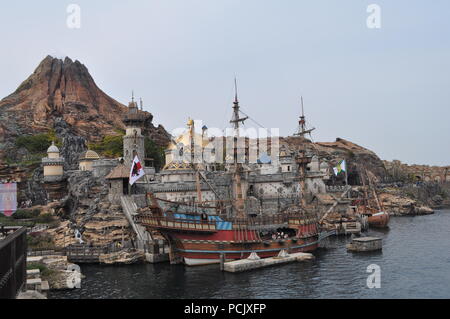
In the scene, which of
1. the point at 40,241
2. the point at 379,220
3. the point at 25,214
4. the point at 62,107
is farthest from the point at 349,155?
the point at 40,241

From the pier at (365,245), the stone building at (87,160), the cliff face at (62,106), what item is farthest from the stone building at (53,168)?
the pier at (365,245)

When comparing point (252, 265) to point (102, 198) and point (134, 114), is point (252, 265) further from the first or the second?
point (134, 114)

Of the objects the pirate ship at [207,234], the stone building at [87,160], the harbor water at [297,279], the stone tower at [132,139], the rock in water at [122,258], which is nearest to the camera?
the harbor water at [297,279]

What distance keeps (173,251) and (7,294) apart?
23194 mm

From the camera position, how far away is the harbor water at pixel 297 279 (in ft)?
94.3

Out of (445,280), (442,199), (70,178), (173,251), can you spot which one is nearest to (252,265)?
(173,251)

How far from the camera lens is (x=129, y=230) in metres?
45.9

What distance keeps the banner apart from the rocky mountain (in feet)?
182

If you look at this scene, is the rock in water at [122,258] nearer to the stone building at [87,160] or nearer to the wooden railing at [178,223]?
the wooden railing at [178,223]

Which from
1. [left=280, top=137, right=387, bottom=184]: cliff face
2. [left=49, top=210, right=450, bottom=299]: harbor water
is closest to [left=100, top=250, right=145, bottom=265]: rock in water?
[left=49, top=210, right=450, bottom=299]: harbor water

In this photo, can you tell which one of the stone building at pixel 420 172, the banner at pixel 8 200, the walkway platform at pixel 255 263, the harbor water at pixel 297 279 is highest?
the stone building at pixel 420 172

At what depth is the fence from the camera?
16.6 meters

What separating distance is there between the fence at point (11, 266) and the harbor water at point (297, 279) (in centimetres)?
739

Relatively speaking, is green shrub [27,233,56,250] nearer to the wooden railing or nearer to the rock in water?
the rock in water
